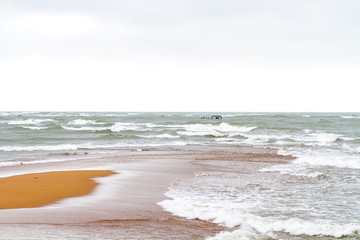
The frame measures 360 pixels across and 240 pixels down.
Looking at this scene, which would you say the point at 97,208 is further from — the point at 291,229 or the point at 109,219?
the point at 291,229

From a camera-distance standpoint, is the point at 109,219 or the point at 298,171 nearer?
the point at 109,219

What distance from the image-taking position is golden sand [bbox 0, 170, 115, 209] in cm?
830

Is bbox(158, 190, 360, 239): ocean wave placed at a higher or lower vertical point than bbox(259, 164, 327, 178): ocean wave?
higher

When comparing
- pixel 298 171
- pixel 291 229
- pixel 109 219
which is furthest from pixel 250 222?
pixel 298 171

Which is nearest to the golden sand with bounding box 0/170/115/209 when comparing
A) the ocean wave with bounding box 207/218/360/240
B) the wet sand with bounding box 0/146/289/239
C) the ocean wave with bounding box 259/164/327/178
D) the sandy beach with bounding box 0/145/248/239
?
the sandy beach with bounding box 0/145/248/239

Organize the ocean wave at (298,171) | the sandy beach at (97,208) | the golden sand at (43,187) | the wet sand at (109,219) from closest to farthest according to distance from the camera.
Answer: the wet sand at (109,219), the sandy beach at (97,208), the golden sand at (43,187), the ocean wave at (298,171)

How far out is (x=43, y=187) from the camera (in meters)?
10.0

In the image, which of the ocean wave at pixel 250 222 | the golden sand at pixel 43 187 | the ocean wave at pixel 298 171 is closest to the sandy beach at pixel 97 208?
the golden sand at pixel 43 187

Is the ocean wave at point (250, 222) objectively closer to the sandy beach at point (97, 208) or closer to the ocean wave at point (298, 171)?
the sandy beach at point (97, 208)

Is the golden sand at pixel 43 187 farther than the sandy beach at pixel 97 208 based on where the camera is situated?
Yes

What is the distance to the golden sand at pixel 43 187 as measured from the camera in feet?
27.2

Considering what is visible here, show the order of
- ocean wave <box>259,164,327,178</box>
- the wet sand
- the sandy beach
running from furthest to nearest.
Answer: ocean wave <box>259,164,327,178</box> → the sandy beach → the wet sand

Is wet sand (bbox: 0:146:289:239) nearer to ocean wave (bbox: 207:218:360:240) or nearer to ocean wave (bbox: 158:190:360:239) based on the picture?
ocean wave (bbox: 158:190:360:239)

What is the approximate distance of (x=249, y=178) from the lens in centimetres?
1187
